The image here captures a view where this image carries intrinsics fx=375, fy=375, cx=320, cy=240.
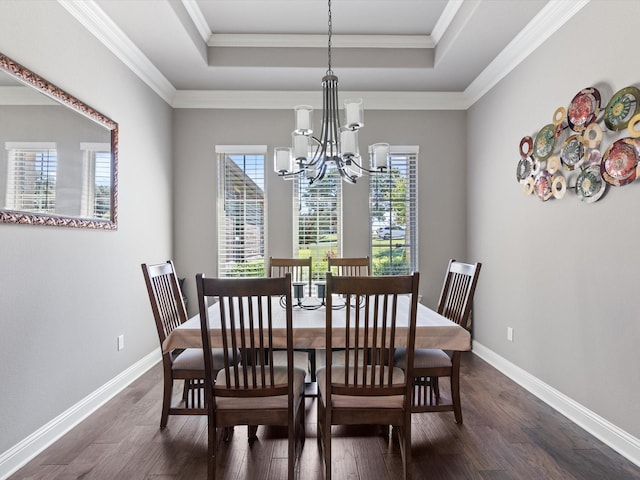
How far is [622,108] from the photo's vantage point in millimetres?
2109

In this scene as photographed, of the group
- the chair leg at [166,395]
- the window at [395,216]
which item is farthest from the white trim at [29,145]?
the window at [395,216]

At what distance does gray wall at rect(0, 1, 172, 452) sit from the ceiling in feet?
0.99

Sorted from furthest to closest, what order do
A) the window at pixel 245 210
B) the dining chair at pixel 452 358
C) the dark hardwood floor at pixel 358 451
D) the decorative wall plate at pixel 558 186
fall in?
the window at pixel 245 210
the decorative wall plate at pixel 558 186
the dining chair at pixel 452 358
the dark hardwood floor at pixel 358 451

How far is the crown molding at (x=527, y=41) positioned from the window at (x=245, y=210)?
2.45 m

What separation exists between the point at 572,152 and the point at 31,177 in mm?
3340

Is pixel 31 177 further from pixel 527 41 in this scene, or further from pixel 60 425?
pixel 527 41

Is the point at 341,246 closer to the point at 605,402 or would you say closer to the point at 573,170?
the point at 573,170

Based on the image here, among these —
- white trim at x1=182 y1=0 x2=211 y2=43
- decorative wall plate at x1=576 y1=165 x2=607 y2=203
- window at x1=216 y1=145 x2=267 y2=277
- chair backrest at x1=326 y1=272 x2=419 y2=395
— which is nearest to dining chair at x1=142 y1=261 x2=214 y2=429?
chair backrest at x1=326 y1=272 x2=419 y2=395

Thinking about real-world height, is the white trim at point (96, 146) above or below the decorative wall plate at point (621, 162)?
above

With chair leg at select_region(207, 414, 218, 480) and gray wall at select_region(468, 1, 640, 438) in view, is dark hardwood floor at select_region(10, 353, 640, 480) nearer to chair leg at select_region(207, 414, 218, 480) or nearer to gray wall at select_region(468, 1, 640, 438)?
chair leg at select_region(207, 414, 218, 480)

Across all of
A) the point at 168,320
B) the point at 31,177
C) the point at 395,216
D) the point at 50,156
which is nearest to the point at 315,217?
the point at 395,216

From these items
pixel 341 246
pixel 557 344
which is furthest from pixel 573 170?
pixel 341 246

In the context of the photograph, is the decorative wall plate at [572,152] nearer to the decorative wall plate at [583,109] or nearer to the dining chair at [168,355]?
the decorative wall plate at [583,109]

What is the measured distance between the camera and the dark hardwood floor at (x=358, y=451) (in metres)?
1.93
